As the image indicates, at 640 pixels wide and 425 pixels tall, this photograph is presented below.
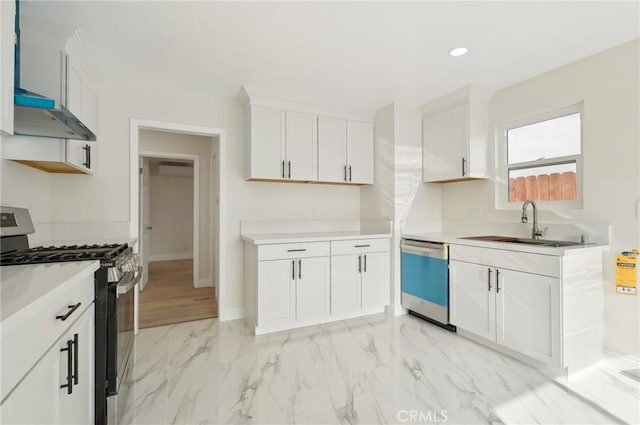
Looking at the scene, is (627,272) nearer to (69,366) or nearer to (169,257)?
(69,366)

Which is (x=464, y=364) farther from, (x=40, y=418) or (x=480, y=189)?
(x=40, y=418)

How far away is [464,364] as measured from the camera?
223 centimetres

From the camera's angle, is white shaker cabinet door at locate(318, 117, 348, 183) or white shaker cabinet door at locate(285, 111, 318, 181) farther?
white shaker cabinet door at locate(318, 117, 348, 183)

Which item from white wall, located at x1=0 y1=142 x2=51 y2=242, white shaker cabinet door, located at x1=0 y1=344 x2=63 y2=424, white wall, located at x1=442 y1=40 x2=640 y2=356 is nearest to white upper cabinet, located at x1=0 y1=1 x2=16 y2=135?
white wall, located at x1=0 y1=142 x2=51 y2=242

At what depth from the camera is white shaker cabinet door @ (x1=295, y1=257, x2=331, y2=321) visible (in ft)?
9.50

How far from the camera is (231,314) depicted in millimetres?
3176

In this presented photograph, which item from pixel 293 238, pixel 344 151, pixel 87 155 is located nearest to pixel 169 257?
pixel 87 155

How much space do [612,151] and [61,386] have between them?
3531mm

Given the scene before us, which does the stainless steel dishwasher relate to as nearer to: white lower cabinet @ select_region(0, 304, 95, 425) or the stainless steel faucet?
the stainless steel faucet

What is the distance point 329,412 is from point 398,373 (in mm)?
632

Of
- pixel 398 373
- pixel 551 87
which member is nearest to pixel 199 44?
pixel 398 373

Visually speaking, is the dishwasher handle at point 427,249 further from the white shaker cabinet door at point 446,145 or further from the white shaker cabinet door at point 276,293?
the white shaker cabinet door at point 276,293

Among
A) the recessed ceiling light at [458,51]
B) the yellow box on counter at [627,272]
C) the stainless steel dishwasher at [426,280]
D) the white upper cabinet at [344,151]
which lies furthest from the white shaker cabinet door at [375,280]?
the recessed ceiling light at [458,51]

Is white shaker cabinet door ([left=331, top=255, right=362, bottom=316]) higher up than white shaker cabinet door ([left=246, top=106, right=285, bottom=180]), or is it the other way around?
white shaker cabinet door ([left=246, top=106, right=285, bottom=180])
